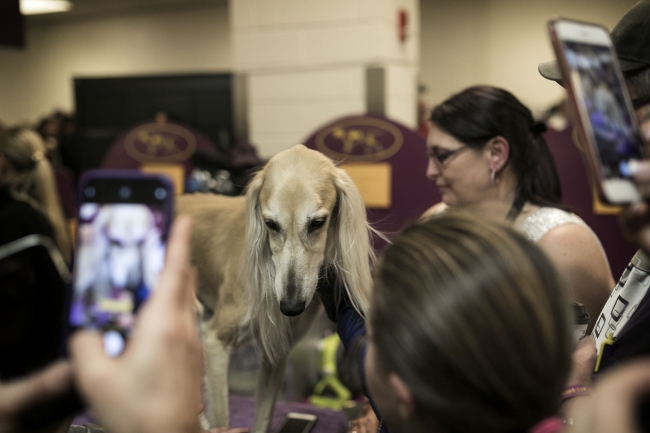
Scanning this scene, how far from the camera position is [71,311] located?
574mm

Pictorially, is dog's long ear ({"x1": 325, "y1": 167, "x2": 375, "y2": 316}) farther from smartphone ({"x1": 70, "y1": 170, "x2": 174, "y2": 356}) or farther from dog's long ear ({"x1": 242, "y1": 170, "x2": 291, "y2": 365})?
smartphone ({"x1": 70, "y1": 170, "x2": 174, "y2": 356})

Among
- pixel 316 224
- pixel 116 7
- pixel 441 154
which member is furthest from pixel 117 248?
pixel 116 7

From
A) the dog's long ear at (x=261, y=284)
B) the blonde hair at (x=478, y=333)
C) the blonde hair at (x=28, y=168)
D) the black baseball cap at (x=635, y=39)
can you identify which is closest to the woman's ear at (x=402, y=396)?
the blonde hair at (x=478, y=333)

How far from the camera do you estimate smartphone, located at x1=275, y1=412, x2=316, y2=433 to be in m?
1.15

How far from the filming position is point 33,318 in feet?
1.85

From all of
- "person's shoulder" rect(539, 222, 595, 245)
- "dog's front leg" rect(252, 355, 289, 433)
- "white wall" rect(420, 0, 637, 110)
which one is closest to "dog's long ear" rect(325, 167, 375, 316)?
"dog's front leg" rect(252, 355, 289, 433)

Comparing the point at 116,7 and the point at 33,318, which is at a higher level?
the point at 116,7

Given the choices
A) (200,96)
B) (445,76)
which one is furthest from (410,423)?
(445,76)

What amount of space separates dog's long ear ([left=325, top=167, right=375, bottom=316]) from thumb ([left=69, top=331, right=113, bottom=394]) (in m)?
0.52

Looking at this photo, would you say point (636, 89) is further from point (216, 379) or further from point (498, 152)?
point (216, 379)

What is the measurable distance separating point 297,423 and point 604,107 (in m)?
0.92

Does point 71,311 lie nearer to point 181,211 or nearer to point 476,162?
point 181,211

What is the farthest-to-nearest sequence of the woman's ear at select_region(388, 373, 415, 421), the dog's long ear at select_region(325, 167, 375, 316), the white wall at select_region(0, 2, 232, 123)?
the white wall at select_region(0, 2, 232, 123), the dog's long ear at select_region(325, 167, 375, 316), the woman's ear at select_region(388, 373, 415, 421)

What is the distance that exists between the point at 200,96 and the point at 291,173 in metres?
4.65
